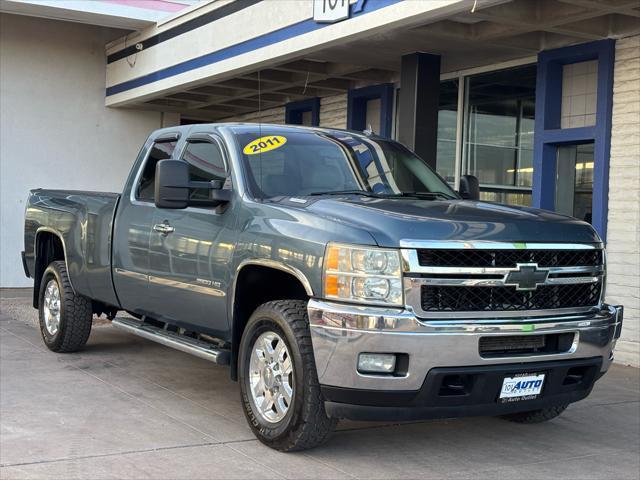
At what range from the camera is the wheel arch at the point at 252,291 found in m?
5.41

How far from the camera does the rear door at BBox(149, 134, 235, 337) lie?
567cm

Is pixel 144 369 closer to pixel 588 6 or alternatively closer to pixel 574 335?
pixel 574 335

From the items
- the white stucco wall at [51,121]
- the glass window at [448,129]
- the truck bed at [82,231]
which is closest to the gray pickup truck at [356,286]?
the truck bed at [82,231]

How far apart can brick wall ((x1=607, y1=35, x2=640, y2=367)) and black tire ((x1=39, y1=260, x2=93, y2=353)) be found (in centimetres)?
557

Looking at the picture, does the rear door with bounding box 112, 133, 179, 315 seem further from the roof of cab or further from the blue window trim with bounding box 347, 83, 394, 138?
the blue window trim with bounding box 347, 83, 394, 138

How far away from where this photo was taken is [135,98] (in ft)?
50.9

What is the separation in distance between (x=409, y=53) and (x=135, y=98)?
6626mm

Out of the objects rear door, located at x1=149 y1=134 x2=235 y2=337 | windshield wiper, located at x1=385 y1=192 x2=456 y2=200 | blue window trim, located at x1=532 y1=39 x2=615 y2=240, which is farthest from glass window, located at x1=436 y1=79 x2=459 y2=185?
rear door, located at x1=149 y1=134 x2=235 y2=337

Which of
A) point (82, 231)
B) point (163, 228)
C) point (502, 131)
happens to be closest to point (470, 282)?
point (163, 228)

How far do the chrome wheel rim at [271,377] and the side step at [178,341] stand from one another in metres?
0.36

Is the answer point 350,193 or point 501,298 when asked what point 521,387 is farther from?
point 350,193

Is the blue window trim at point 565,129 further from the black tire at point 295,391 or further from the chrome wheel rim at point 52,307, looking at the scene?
the chrome wheel rim at point 52,307

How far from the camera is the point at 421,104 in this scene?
10594 mm

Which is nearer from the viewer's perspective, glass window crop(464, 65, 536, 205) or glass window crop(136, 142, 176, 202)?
glass window crop(136, 142, 176, 202)
